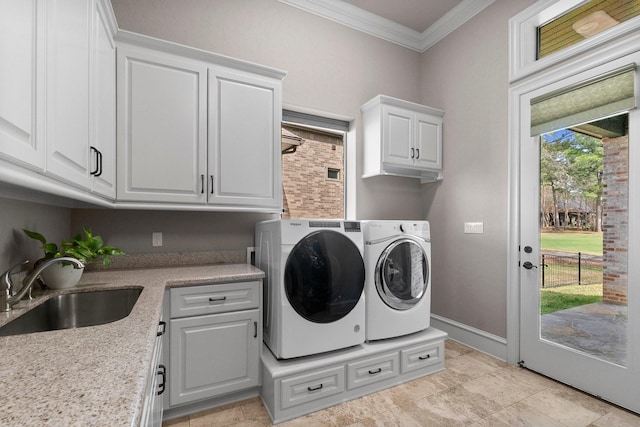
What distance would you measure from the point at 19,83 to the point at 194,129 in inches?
50.1

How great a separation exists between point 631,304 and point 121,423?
268 cm

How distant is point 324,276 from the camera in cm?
210

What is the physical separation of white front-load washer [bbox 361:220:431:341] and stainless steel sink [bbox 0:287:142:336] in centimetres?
152

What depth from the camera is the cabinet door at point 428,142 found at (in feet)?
10.2

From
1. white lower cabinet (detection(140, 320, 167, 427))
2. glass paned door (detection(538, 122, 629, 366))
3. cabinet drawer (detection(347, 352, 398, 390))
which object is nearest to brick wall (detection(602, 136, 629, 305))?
glass paned door (detection(538, 122, 629, 366))

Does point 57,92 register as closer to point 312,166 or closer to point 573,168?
point 312,166

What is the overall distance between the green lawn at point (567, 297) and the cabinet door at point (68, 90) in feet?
9.98

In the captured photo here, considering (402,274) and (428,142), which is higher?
(428,142)

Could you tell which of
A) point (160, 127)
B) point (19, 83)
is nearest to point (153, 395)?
point (19, 83)

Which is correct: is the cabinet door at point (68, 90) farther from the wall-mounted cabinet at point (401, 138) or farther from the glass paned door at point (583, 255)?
the glass paned door at point (583, 255)

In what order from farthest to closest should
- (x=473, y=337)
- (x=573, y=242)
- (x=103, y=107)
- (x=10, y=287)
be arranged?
(x=473, y=337) < (x=573, y=242) < (x=103, y=107) < (x=10, y=287)

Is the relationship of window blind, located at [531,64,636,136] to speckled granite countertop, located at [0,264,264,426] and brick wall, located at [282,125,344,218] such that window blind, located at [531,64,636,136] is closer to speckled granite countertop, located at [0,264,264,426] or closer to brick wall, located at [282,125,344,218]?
brick wall, located at [282,125,344,218]

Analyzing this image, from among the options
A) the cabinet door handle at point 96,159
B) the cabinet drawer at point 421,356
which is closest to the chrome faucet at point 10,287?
the cabinet door handle at point 96,159

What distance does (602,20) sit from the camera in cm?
221
